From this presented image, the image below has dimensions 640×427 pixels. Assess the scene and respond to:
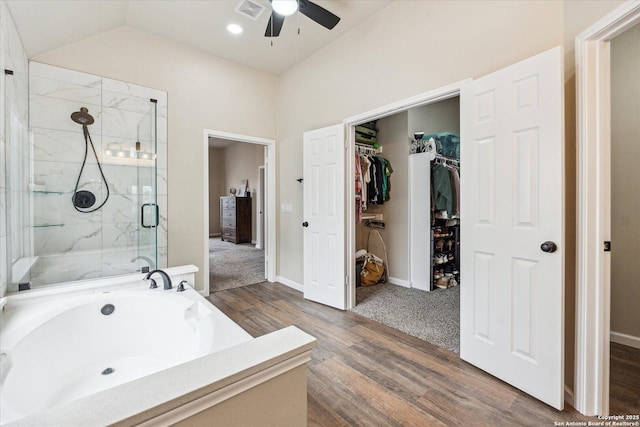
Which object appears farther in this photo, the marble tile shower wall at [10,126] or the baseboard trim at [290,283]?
the baseboard trim at [290,283]

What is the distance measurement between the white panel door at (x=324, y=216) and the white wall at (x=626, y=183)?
2290 millimetres

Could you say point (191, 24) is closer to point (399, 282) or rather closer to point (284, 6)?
point (284, 6)

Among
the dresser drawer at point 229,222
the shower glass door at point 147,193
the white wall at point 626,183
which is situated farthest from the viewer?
the dresser drawer at point 229,222

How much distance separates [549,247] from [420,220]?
225cm

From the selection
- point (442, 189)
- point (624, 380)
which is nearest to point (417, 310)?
point (624, 380)

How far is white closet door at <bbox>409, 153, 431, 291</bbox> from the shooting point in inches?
148

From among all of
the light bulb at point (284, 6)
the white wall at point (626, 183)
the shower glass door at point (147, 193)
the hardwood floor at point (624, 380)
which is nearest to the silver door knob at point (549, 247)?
the hardwood floor at point (624, 380)

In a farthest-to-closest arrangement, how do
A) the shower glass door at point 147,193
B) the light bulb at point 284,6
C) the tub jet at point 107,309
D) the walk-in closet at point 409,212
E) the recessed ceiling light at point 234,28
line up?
the walk-in closet at point 409,212
the recessed ceiling light at point 234,28
the shower glass door at point 147,193
the light bulb at point 284,6
the tub jet at point 107,309

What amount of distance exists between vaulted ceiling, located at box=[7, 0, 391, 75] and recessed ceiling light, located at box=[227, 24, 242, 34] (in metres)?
0.04

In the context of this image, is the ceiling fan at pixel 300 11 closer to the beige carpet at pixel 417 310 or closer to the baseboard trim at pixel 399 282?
the beige carpet at pixel 417 310

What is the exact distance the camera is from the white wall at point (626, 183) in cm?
224

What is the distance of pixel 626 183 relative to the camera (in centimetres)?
229

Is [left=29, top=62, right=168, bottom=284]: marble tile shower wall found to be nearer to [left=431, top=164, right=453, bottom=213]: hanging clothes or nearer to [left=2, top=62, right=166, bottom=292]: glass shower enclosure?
[left=2, top=62, right=166, bottom=292]: glass shower enclosure

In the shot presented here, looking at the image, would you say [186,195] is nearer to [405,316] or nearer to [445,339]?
[405,316]
